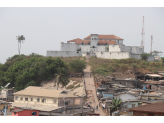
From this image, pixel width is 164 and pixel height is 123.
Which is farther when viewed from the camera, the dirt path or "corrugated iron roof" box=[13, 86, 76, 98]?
the dirt path

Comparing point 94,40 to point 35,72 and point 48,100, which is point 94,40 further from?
point 48,100

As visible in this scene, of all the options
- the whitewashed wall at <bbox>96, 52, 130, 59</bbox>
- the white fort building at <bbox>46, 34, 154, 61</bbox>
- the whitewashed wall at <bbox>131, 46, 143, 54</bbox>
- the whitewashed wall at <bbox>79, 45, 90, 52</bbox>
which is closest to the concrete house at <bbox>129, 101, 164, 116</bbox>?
the whitewashed wall at <bbox>96, 52, 130, 59</bbox>

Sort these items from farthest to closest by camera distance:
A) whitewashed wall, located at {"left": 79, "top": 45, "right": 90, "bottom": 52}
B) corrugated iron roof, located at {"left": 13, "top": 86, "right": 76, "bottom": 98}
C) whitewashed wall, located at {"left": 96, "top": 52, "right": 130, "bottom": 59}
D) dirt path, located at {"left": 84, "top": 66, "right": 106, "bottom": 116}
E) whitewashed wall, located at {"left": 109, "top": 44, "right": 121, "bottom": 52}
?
whitewashed wall, located at {"left": 79, "top": 45, "right": 90, "bottom": 52} → whitewashed wall, located at {"left": 109, "top": 44, "right": 121, "bottom": 52} → whitewashed wall, located at {"left": 96, "top": 52, "right": 130, "bottom": 59} → dirt path, located at {"left": 84, "top": 66, "right": 106, "bottom": 116} → corrugated iron roof, located at {"left": 13, "top": 86, "right": 76, "bottom": 98}

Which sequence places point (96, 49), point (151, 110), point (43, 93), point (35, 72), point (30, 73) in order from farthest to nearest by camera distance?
point (96, 49), point (35, 72), point (30, 73), point (43, 93), point (151, 110)

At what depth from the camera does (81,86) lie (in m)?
37.4

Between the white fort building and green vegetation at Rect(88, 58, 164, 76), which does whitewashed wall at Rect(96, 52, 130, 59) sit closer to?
the white fort building

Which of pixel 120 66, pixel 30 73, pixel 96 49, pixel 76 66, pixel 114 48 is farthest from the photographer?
pixel 96 49

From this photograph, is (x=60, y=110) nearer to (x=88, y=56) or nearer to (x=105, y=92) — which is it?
(x=105, y=92)

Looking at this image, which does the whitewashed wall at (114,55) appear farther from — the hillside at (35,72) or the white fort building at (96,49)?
the hillside at (35,72)

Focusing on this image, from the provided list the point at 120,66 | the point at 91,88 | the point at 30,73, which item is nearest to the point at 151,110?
the point at 91,88

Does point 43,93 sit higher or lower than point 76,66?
lower

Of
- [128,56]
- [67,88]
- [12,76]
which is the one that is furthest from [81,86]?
[128,56]

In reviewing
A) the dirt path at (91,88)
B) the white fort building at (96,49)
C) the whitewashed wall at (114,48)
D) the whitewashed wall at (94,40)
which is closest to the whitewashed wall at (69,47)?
the white fort building at (96,49)

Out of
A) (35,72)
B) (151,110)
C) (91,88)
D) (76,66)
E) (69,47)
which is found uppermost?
(69,47)
